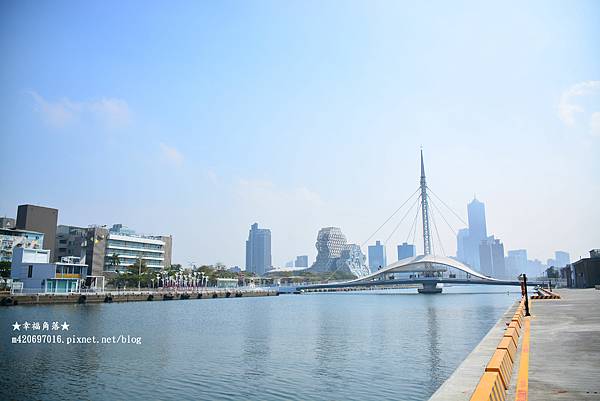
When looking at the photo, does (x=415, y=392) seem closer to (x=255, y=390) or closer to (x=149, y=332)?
(x=255, y=390)

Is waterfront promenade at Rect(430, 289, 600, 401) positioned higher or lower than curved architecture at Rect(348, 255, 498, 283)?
lower

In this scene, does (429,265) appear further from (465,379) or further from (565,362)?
(465,379)

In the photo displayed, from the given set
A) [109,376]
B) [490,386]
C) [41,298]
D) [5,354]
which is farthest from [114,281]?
[490,386]

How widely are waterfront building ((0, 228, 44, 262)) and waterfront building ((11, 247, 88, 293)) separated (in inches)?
665

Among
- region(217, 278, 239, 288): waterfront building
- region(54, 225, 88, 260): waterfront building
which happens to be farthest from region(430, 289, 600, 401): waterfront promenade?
region(217, 278, 239, 288): waterfront building

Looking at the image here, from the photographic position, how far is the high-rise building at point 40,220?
111000 mm

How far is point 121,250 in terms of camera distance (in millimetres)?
132750

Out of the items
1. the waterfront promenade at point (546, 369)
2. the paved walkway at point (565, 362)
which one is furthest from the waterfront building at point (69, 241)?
the paved walkway at point (565, 362)

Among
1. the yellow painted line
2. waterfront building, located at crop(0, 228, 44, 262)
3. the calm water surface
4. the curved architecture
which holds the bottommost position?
the calm water surface

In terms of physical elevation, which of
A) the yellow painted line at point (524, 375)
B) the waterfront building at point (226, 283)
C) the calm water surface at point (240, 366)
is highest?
the waterfront building at point (226, 283)

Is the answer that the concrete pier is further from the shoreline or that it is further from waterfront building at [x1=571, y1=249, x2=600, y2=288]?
waterfront building at [x1=571, y1=249, x2=600, y2=288]

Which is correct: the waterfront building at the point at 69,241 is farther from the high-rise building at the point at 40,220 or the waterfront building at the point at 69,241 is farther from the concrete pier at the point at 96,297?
the concrete pier at the point at 96,297

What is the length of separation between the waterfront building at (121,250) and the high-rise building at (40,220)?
8.96 meters

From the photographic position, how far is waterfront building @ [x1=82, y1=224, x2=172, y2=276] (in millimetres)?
121750
